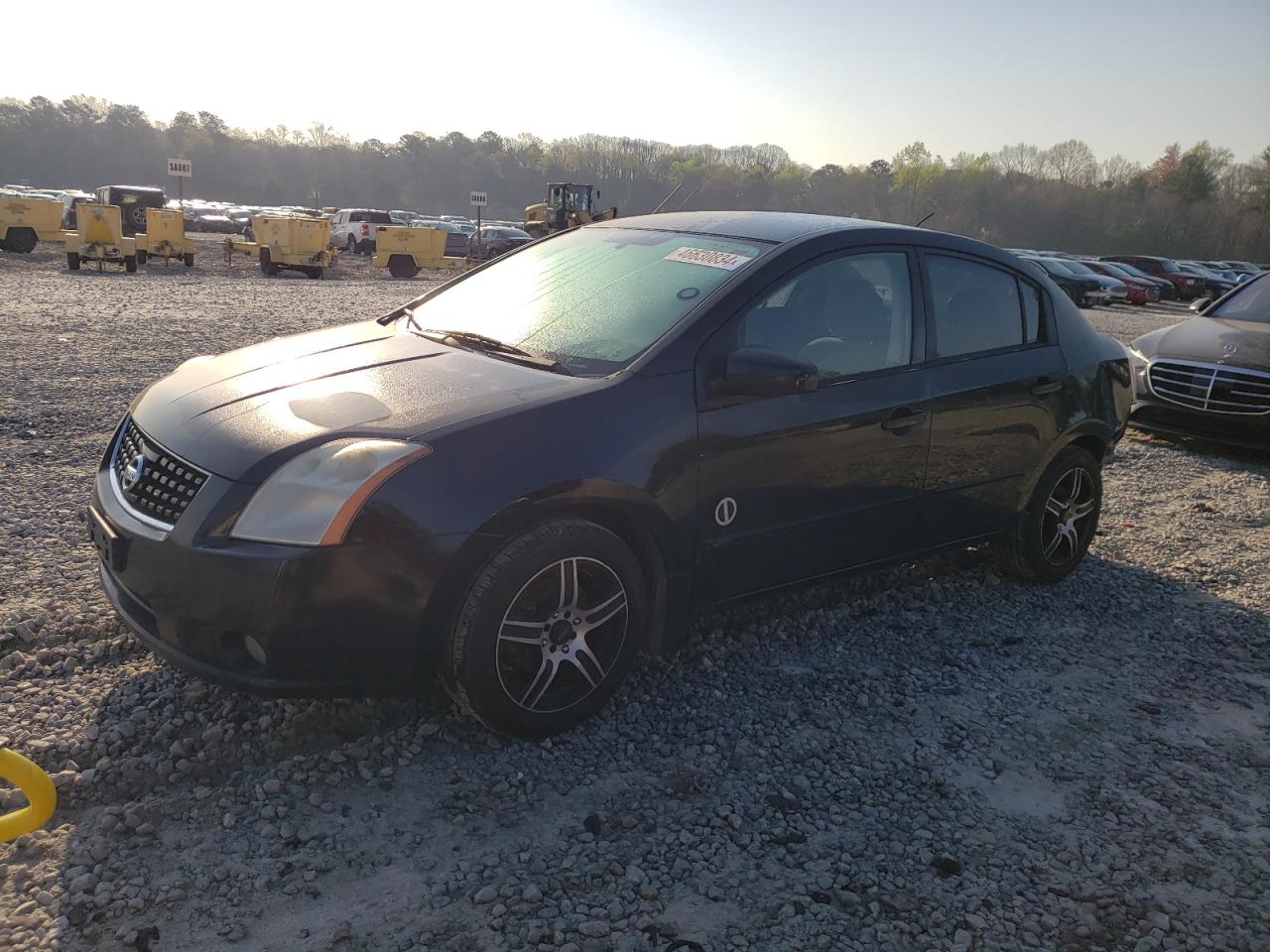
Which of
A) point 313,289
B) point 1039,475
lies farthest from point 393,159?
point 1039,475

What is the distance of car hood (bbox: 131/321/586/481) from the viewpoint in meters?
2.88

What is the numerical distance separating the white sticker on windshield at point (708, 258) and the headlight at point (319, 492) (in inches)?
57.8

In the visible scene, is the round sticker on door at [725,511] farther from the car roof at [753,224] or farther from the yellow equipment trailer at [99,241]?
the yellow equipment trailer at [99,241]

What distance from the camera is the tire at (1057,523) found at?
474 centimetres

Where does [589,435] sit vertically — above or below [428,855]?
above

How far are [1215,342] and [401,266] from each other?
23.9 meters

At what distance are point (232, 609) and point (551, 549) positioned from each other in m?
0.91

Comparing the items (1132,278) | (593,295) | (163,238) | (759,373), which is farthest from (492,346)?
(1132,278)

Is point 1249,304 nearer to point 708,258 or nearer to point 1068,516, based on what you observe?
point 1068,516

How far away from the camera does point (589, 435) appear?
3045 millimetres

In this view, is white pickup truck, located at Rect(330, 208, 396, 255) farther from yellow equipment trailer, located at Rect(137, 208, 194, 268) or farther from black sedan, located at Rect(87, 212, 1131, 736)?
black sedan, located at Rect(87, 212, 1131, 736)

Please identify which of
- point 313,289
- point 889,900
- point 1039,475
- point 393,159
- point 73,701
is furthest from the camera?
point 393,159

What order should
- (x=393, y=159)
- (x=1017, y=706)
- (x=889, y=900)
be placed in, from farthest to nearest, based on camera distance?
(x=393, y=159)
(x=1017, y=706)
(x=889, y=900)

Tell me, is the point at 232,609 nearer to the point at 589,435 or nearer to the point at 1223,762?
the point at 589,435
